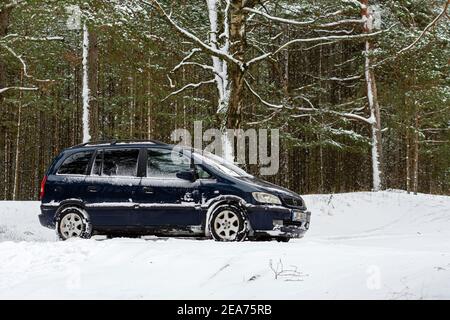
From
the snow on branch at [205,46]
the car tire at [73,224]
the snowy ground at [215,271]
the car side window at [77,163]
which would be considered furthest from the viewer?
the snow on branch at [205,46]

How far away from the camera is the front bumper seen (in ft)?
30.1

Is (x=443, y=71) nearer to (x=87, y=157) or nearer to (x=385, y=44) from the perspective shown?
(x=385, y=44)

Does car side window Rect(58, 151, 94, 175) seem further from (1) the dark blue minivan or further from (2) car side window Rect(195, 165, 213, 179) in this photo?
(2) car side window Rect(195, 165, 213, 179)

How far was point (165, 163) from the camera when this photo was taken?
32.5 ft

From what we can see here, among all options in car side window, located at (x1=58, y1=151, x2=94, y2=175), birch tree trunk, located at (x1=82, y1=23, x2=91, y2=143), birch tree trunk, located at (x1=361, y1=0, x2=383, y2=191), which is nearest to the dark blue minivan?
car side window, located at (x1=58, y1=151, x2=94, y2=175)

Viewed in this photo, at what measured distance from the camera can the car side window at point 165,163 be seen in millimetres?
9789

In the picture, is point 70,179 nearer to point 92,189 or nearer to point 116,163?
point 92,189

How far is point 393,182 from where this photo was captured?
39.4m

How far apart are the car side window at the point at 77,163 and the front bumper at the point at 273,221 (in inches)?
129

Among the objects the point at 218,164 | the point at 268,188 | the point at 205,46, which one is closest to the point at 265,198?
the point at 268,188

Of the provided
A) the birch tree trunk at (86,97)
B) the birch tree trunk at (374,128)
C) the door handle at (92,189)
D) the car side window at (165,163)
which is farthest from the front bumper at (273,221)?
the birch tree trunk at (374,128)

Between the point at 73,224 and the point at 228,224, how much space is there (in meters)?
2.82

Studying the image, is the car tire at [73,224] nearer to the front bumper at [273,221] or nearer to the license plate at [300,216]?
the front bumper at [273,221]
